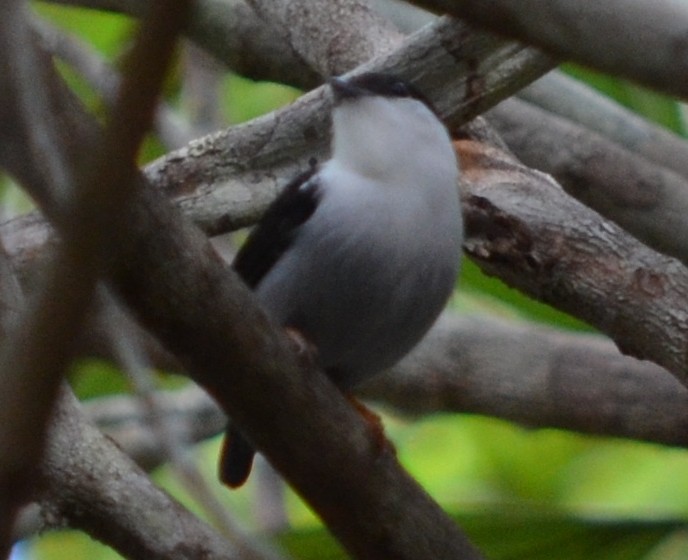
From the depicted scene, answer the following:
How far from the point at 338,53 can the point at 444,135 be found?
27.7 inches

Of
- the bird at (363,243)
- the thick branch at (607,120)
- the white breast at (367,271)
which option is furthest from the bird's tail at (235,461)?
the thick branch at (607,120)

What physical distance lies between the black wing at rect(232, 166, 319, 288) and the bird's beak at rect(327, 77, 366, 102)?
268 mm

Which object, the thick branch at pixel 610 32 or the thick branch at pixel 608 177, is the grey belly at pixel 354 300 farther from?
the thick branch at pixel 610 32

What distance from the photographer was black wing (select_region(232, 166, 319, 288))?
3316 millimetres

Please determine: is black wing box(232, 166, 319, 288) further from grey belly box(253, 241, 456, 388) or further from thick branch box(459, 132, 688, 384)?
thick branch box(459, 132, 688, 384)

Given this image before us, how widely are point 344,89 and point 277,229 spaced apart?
47 cm

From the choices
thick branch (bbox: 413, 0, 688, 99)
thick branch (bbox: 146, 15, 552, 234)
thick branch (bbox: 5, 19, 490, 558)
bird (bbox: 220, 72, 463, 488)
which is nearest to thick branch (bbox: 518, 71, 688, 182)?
thick branch (bbox: 146, 15, 552, 234)

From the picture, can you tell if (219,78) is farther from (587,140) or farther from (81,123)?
(81,123)

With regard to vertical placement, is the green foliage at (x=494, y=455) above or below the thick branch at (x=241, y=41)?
below

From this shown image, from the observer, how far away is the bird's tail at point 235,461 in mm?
3586

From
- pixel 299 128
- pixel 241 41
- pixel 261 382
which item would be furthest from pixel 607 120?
pixel 261 382

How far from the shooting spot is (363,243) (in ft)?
10.4

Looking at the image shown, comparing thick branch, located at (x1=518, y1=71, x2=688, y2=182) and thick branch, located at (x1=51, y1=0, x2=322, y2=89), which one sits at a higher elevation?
thick branch, located at (x1=51, y1=0, x2=322, y2=89)

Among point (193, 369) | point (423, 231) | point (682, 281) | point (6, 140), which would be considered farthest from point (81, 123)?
point (682, 281)
